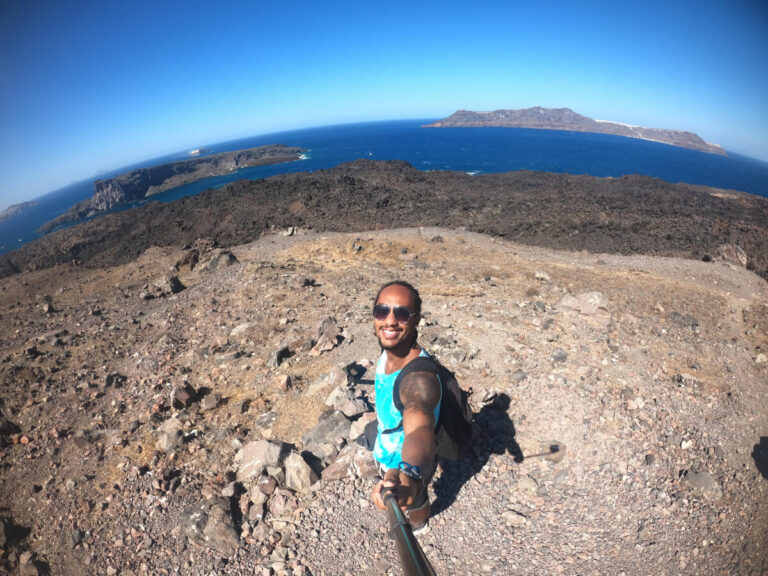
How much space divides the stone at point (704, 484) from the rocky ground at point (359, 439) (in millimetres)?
25

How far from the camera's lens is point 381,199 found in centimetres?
2688

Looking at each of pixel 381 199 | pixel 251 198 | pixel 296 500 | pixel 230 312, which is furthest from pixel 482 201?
pixel 296 500

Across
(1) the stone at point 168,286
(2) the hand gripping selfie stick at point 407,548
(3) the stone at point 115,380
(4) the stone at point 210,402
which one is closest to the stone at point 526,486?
(2) the hand gripping selfie stick at point 407,548

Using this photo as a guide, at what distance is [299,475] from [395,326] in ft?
9.78

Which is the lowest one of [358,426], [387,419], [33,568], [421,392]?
[33,568]

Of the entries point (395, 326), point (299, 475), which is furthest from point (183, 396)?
point (395, 326)

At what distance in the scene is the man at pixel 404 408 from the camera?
1919mm

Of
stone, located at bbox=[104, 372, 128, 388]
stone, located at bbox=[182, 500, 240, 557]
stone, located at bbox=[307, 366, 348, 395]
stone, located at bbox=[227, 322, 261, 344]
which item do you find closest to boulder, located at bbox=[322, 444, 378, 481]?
stone, located at bbox=[182, 500, 240, 557]

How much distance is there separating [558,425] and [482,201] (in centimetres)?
2378

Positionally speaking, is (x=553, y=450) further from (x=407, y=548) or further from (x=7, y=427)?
(x=7, y=427)

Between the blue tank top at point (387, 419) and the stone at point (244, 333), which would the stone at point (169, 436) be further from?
the blue tank top at point (387, 419)

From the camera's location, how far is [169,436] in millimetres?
5238

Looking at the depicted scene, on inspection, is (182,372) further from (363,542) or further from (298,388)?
(363,542)

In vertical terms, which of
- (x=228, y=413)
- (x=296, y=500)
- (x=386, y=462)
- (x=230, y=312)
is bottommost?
(x=296, y=500)
